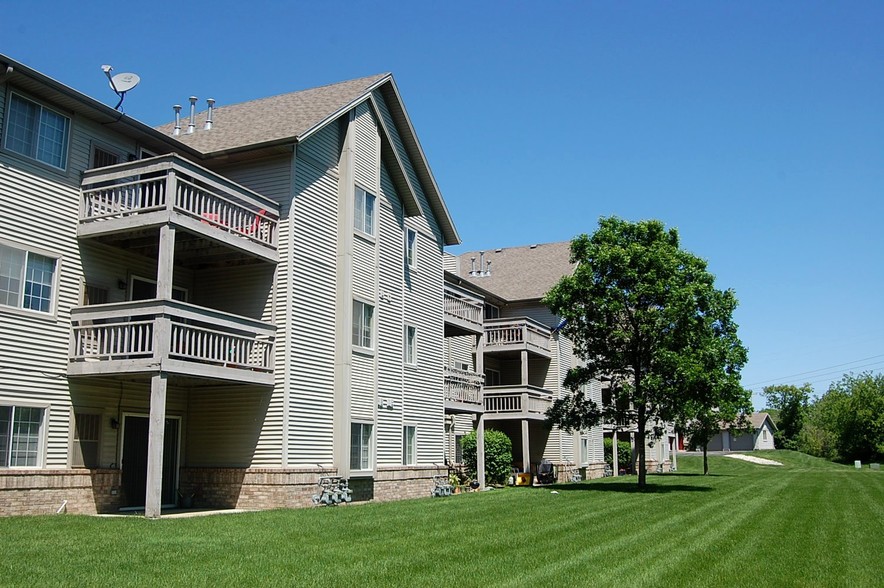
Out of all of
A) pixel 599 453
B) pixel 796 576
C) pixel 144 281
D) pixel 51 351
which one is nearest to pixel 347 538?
pixel 796 576

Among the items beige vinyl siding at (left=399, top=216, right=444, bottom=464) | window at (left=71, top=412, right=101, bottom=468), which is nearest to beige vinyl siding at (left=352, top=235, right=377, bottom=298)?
beige vinyl siding at (left=399, top=216, right=444, bottom=464)

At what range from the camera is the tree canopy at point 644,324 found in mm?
28891

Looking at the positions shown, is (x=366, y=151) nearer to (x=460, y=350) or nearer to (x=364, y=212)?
(x=364, y=212)

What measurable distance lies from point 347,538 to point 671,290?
1859 centimetres

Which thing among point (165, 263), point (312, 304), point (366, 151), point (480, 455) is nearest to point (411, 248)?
point (366, 151)

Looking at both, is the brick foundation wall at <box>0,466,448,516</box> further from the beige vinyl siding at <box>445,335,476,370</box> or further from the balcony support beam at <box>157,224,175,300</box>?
the beige vinyl siding at <box>445,335,476,370</box>

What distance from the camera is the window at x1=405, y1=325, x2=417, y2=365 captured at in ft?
90.9

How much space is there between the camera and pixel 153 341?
17422 millimetres

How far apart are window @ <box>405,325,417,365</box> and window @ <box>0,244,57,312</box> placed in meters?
12.3

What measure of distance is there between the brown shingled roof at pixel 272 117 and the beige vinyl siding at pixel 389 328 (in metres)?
3.03

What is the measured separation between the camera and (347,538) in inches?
549

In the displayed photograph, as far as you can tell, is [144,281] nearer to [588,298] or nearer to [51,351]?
[51,351]

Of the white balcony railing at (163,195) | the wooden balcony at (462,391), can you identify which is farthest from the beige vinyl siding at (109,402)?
the wooden balcony at (462,391)

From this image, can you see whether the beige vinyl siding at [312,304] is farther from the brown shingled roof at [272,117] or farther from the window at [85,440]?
the window at [85,440]
